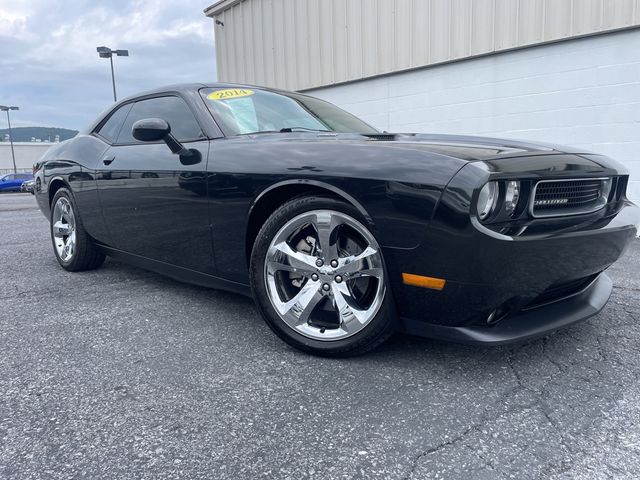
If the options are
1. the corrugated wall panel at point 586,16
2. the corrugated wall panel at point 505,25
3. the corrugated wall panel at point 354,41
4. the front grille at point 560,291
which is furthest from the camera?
the corrugated wall panel at point 354,41

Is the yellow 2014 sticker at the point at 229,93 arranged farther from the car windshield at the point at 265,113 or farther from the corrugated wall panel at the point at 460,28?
the corrugated wall panel at the point at 460,28

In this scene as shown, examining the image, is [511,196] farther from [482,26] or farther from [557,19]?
[482,26]

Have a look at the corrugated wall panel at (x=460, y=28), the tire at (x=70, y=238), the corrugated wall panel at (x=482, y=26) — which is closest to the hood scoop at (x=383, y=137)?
the tire at (x=70, y=238)

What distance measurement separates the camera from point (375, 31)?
835 centimetres

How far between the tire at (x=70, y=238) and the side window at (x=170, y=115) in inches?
31.8

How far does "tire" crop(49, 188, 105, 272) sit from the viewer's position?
3873 millimetres

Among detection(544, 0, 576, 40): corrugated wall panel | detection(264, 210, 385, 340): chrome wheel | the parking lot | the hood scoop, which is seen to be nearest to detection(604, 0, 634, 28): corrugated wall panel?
detection(544, 0, 576, 40): corrugated wall panel

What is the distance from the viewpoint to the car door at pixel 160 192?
9.02ft

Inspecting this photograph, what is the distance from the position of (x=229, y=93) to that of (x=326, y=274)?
152 cm

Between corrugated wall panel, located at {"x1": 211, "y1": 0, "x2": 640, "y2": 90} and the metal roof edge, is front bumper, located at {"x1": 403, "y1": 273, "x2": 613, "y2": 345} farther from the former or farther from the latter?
the metal roof edge

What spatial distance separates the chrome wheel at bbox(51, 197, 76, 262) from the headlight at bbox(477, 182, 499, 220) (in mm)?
3286

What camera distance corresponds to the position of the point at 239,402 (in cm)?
187

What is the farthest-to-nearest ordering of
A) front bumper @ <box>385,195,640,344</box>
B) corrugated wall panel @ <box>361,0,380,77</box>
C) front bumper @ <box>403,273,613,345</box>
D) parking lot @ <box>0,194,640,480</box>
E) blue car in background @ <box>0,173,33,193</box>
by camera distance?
blue car in background @ <box>0,173,33,193</box> < corrugated wall panel @ <box>361,0,380,77</box> < front bumper @ <box>403,273,613,345</box> < front bumper @ <box>385,195,640,344</box> < parking lot @ <box>0,194,640,480</box>

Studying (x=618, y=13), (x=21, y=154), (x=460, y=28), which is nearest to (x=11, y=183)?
(x=460, y=28)
